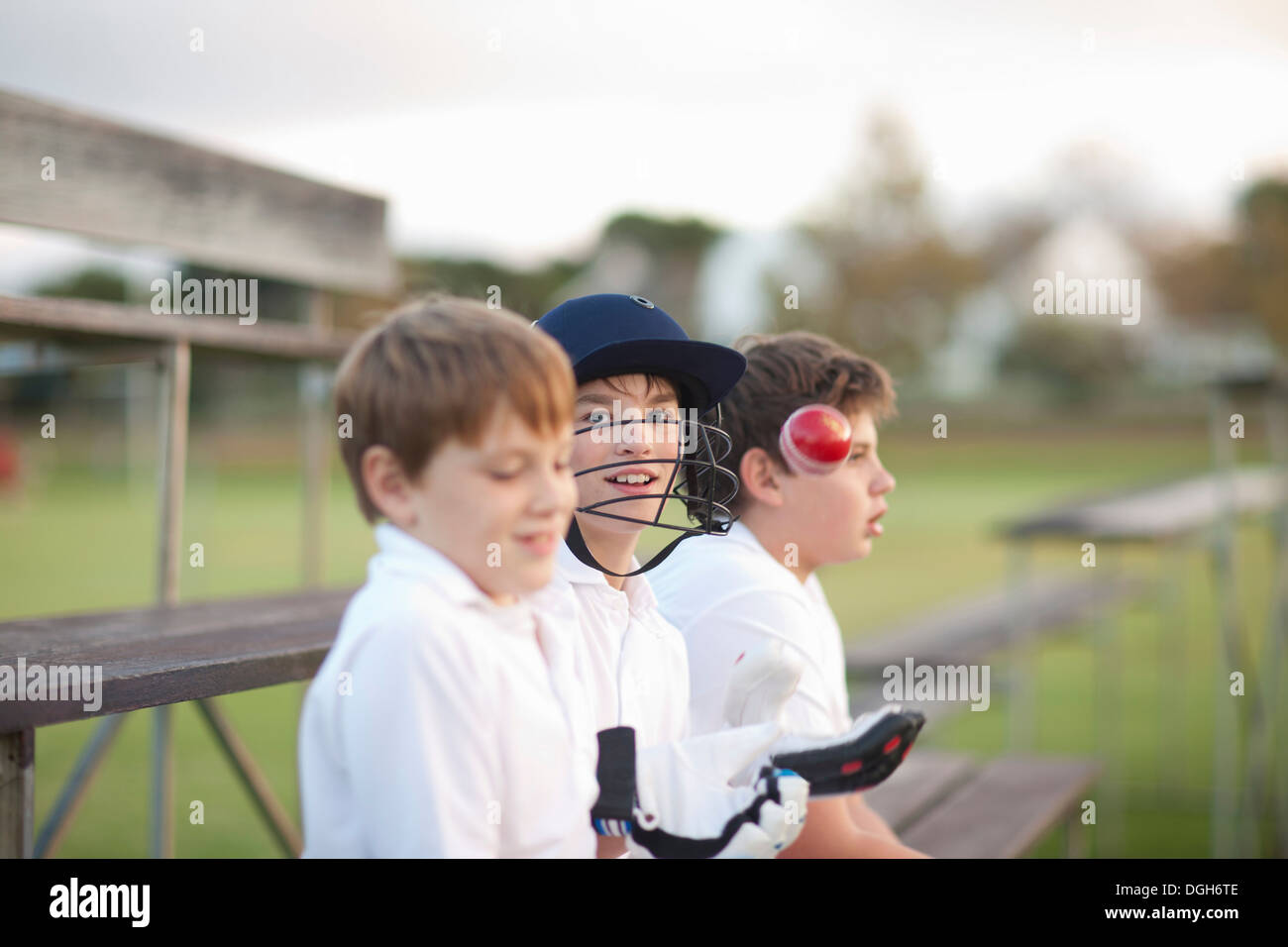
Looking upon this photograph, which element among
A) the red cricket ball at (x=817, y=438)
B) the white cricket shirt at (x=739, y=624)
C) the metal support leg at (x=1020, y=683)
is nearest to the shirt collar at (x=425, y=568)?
the white cricket shirt at (x=739, y=624)

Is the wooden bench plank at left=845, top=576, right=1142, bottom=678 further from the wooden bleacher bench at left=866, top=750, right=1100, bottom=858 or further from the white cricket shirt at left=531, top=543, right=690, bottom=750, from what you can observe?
the white cricket shirt at left=531, top=543, right=690, bottom=750

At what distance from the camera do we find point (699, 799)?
4.75 ft

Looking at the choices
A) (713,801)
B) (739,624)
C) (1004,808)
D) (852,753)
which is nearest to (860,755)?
(852,753)

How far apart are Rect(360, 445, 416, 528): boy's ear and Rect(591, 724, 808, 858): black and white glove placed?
40cm

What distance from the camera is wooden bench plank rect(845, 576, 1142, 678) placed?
4.39 metres

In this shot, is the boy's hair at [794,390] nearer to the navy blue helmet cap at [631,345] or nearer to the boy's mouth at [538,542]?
the navy blue helmet cap at [631,345]

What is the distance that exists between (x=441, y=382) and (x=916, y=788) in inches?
75.3

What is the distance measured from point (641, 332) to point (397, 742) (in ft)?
2.60

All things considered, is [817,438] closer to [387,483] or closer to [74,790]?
[387,483]

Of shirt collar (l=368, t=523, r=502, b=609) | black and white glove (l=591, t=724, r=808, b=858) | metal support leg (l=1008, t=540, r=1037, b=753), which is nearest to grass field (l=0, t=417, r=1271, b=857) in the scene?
metal support leg (l=1008, t=540, r=1037, b=753)

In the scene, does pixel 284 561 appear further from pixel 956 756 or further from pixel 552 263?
pixel 552 263

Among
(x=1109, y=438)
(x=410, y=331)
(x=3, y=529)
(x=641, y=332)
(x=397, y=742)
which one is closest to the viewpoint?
(x=397, y=742)

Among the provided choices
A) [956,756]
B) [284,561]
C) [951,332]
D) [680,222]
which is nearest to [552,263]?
[680,222]

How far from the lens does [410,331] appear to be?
127 cm
